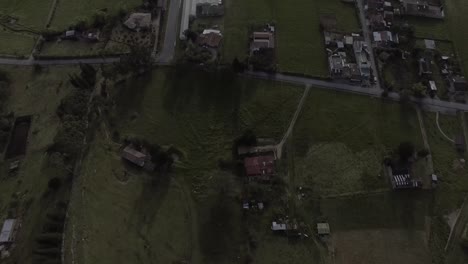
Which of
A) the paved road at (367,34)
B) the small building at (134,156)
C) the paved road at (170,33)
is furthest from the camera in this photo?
the paved road at (170,33)

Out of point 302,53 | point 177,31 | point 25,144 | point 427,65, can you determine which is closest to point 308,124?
point 302,53

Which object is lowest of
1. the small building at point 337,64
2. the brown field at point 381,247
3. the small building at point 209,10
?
the brown field at point 381,247

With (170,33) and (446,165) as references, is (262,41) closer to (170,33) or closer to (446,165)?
(170,33)

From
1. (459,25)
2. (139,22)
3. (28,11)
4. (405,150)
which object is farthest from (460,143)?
(28,11)

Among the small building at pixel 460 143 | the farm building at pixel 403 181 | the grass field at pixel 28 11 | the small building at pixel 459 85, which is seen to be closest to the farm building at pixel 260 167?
the farm building at pixel 403 181

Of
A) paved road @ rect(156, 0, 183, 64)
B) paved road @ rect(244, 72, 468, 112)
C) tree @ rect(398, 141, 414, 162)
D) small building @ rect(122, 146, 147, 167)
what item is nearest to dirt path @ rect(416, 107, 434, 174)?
paved road @ rect(244, 72, 468, 112)

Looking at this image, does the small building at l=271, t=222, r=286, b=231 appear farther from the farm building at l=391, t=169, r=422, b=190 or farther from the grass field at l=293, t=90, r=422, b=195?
the farm building at l=391, t=169, r=422, b=190

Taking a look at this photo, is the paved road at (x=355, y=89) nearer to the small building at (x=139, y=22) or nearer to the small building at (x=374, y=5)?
the small building at (x=374, y=5)
